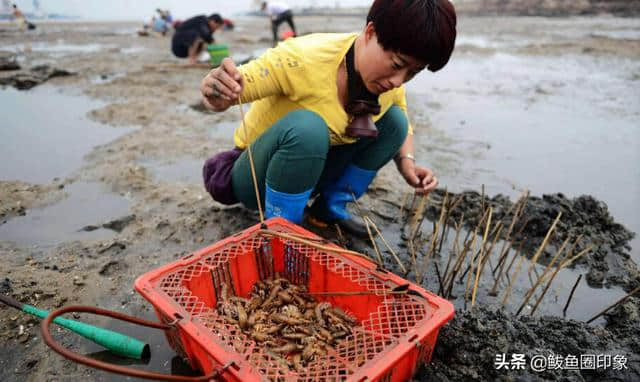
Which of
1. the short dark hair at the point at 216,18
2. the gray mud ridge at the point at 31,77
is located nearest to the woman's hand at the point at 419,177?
the gray mud ridge at the point at 31,77

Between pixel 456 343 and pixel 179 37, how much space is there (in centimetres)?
1046

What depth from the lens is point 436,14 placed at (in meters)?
1.86

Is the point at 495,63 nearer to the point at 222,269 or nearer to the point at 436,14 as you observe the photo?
the point at 436,14

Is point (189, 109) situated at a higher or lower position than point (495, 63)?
lower

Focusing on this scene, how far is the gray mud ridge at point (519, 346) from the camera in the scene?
1796 millimetres

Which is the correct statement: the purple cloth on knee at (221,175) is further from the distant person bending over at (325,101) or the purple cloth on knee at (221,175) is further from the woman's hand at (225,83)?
the woman's hand at (225,83)

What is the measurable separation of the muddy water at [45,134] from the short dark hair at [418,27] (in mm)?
3635

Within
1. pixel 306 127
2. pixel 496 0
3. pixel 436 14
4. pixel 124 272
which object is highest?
pixel 496 0

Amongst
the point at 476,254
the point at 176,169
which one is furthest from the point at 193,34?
the point at 476,254

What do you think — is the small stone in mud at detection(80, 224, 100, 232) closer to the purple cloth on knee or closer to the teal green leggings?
the purple cloth on knee

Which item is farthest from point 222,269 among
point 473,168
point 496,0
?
point 496,0

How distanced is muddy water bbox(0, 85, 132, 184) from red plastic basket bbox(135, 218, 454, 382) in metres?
2.81

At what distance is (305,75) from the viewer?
2256 mm

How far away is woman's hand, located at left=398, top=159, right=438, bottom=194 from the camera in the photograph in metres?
2.73
